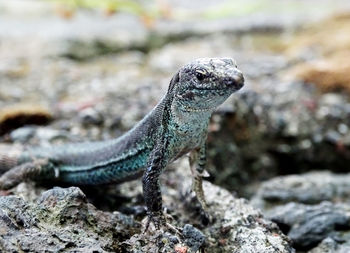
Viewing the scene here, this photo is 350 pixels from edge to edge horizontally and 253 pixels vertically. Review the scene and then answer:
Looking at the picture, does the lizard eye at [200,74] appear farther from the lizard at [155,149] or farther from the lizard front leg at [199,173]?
the lizard front leg at [199,173]

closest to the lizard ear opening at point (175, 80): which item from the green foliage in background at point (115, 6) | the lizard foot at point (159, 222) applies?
the lizard foot at point (159, 222)

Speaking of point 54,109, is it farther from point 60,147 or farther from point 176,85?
point 176,85

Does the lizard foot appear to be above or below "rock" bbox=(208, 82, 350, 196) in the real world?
below

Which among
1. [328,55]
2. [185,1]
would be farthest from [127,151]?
[185,1]

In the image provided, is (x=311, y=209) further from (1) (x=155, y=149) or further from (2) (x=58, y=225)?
(2) (x=58, y=225)

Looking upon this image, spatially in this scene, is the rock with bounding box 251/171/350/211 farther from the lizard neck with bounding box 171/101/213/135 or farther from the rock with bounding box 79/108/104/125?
the rock with bounding box 79/108/104/125

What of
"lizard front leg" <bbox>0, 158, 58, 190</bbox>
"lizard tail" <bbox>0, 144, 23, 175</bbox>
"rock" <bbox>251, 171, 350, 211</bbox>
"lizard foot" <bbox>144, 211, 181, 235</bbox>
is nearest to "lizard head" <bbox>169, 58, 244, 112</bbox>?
"lizard foot" <bbox>144, 211, 181, 235</bbox>

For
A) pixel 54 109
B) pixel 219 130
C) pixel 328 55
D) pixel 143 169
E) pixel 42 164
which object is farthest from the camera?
pixel 328 55
